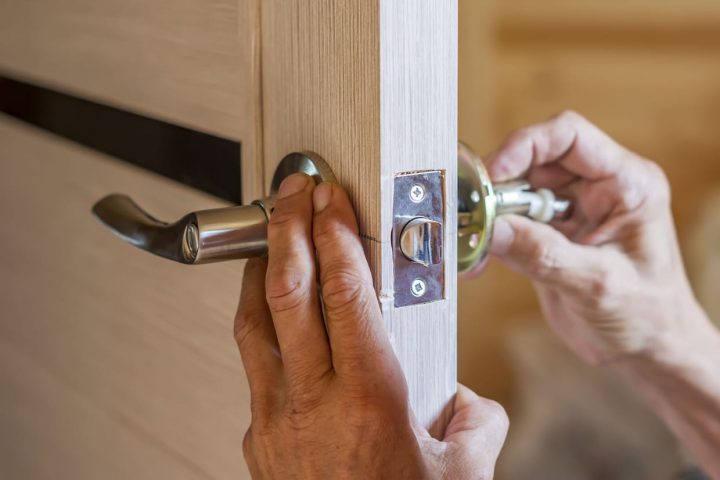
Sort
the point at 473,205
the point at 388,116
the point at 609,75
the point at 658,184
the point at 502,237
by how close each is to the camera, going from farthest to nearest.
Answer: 1. the point at 609,75
2. the point at 658,184
3. the point at 502,237
4. the point at 473,205
5. the point at 388,116

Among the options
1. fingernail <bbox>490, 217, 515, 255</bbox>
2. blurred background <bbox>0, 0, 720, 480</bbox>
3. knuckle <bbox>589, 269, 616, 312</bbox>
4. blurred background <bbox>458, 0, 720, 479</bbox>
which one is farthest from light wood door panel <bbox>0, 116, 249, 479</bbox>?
blurred background <bbox>458, 0, 720, 479</bbox>

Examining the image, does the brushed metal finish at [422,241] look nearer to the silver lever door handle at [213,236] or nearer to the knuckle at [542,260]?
the silver lever door handle at [213,236]

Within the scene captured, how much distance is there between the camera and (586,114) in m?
2.25

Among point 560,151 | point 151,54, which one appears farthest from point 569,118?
point 151,54

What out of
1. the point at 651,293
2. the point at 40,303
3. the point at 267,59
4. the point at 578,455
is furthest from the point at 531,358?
A: the point at 267,59

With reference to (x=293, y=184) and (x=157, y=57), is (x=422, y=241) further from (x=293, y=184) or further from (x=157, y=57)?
(x=157, y=57)

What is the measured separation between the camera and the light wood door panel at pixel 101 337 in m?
0.64

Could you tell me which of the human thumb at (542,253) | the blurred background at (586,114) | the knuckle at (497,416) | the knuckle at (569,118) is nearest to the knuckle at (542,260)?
the human thumb at (542,253)

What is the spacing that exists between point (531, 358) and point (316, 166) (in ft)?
5.61

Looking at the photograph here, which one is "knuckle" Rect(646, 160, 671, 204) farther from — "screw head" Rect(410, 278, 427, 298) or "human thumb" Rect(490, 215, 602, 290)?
"screw head" Rect(410, 278, 427, 298)

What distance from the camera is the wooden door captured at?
45 centimetres

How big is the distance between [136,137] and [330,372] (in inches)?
10.8

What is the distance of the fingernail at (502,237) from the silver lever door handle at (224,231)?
0.24 meters

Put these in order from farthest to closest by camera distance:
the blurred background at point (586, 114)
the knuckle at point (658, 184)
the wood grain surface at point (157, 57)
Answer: the blurred background at point (586, 114) → the knuckle at point (658, 184) → the wood grain surface at point (157, 57)
